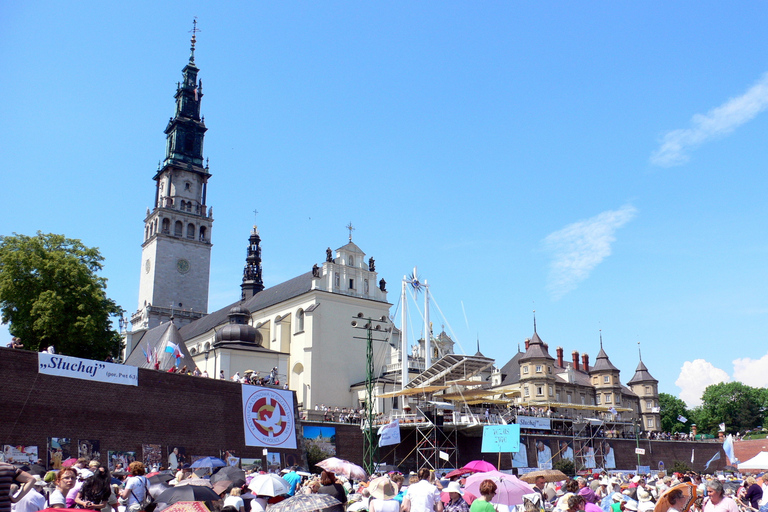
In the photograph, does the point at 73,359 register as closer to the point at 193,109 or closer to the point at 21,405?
the point at 21,405

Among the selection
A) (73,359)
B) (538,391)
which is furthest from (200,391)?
(538,391)

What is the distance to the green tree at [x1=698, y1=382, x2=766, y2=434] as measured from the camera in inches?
4294

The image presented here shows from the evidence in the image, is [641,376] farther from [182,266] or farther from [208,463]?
[208,463]

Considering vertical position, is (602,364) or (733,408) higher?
(602,364)

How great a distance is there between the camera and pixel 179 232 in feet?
271

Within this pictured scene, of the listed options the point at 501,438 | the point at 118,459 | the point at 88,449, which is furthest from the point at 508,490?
the point at 501,438

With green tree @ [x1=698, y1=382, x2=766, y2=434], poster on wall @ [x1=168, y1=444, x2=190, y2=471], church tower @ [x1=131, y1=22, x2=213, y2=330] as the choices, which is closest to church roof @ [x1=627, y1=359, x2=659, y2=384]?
green tree @ [x1=698, y1=382, x2=766, y2=434]

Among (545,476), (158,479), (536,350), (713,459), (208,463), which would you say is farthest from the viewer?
(536,350)

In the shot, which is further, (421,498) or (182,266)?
(182,266)

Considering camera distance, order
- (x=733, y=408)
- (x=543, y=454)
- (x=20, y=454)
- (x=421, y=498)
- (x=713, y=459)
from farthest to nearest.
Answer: (x=733, y=408) → (x=713, y=459) → (x=543, y=454) → (x=20, y=454) → (x=421, y=498)

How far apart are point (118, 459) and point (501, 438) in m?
22.1

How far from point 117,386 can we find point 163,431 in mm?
3044

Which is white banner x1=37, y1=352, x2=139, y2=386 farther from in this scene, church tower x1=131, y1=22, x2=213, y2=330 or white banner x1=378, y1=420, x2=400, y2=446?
church tower x1=131, y1=22, x2=213, y2=330

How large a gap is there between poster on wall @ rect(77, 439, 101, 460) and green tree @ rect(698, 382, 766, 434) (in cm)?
10411
